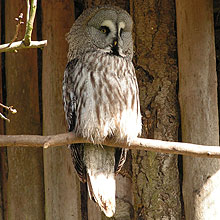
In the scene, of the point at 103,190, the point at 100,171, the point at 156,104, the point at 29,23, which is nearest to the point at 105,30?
the point at 156,104

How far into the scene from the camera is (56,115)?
3.74 metres

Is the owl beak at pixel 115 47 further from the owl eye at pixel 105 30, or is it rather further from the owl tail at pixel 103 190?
the owl tail at pixel 103 190

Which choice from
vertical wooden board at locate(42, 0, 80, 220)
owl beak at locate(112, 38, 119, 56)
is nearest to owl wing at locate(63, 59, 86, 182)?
owl beak at locate(112, 38, 119, 56)

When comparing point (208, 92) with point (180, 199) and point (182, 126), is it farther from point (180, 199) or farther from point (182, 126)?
point (180, 199)

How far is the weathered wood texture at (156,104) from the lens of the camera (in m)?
3.44

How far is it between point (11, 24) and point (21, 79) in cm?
41

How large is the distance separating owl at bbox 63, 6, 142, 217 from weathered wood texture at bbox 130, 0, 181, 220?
197 millimetres

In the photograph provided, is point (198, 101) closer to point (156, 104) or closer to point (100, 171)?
point (156, 104)

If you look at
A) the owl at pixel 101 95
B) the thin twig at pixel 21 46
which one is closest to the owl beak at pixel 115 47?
the owl at pixel 101 95

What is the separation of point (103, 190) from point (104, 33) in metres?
1.01

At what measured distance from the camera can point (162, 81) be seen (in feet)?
11.7

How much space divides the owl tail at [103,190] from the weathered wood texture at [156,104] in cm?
27

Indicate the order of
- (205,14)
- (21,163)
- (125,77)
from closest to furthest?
(125,77) → (205,14) → (21,163)

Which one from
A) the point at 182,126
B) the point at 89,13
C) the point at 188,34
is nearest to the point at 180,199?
the point at 182,126
